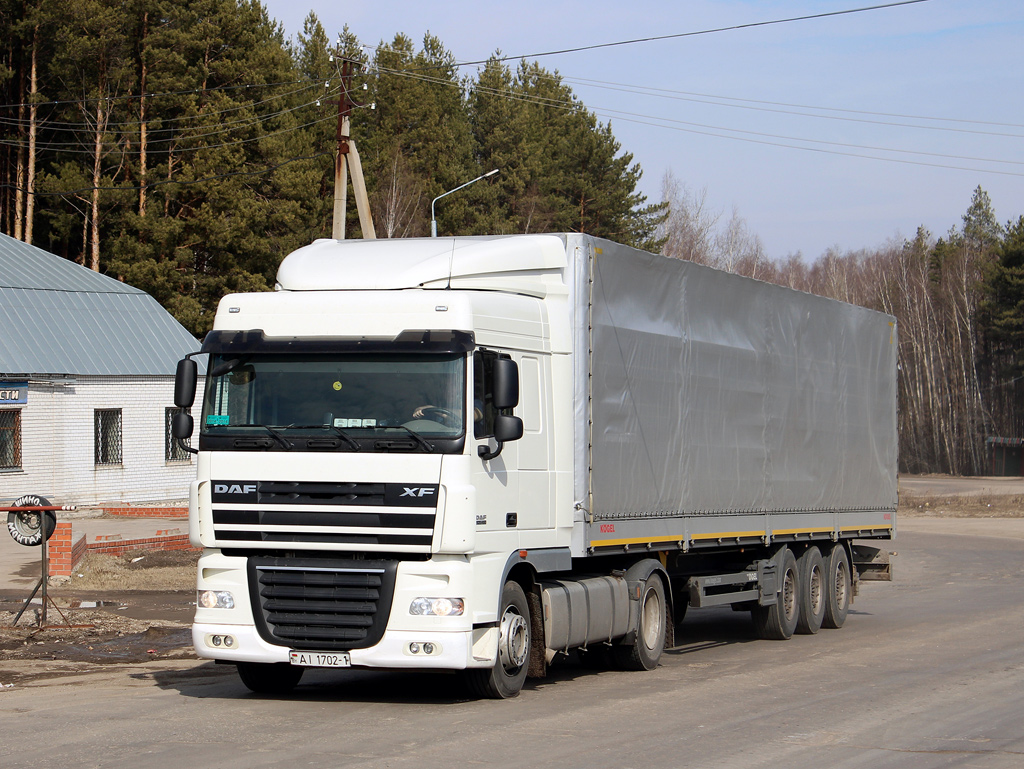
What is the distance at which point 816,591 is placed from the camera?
636 inches

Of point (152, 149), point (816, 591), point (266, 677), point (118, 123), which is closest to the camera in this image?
point (266, 677)

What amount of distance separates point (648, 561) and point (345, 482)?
12.8ft

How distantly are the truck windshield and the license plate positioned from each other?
4.90 ft

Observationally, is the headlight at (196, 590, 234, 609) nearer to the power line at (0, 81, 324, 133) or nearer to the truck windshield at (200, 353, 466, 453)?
the truck windshield at (200, 353, 466, 453)

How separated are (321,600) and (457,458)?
1453mm

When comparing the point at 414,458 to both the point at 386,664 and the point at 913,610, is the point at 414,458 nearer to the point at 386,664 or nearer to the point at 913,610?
the point at 386,664

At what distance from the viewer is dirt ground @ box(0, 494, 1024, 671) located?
13164mm

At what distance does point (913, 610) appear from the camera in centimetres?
1902

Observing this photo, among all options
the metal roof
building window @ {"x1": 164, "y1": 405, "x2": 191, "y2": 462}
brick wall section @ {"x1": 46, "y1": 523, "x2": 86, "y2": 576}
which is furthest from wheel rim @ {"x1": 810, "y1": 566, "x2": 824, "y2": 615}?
building window @ {"x1": 164, "y1": 405, "x2": 191, "y2": 462}

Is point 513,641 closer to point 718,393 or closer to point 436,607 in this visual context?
point 436,607

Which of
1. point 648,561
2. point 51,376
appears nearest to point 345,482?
point 648,561

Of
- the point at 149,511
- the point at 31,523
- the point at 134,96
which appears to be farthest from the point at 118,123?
the point at 31,523

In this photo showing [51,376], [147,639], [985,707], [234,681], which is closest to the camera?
[985,707]

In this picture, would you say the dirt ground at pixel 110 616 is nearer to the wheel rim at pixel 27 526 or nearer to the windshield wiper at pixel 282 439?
the wheel rim at pixel 27 526
